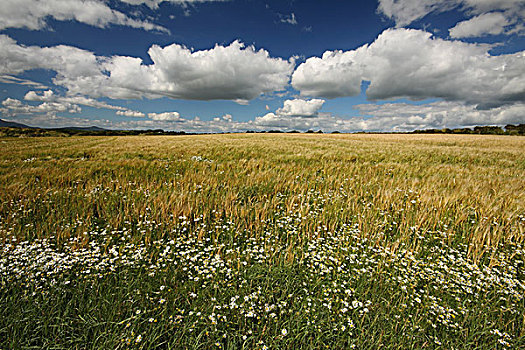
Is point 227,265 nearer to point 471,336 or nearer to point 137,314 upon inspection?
point 137,314

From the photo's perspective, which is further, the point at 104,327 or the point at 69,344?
the point at 104,327

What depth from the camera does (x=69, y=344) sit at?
5.53 feet

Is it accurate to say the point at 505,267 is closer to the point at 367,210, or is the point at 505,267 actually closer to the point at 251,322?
the point at 367,210

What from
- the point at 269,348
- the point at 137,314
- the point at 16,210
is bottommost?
the point at 269,348

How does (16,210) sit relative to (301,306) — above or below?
above

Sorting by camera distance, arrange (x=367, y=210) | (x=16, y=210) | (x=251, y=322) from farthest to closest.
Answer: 1. (x=367, y=210)
2. (x=16, y=210)
3. (x=251, y=322)

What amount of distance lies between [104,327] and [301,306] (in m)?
1.71

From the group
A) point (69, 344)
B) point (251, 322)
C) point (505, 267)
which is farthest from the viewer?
point (505, 267)

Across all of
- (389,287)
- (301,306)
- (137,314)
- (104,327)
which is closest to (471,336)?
(389,287)

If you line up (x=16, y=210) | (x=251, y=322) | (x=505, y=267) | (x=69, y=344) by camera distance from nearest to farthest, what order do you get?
(x=69, y=344) → (x=251, y=322) → (x=505, y=267) → (x=16, y=210)

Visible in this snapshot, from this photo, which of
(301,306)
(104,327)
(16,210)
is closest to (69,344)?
(104,327)

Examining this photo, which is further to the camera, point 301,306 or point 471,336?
point 301,306

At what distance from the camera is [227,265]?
2.69m

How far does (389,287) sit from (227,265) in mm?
1854
